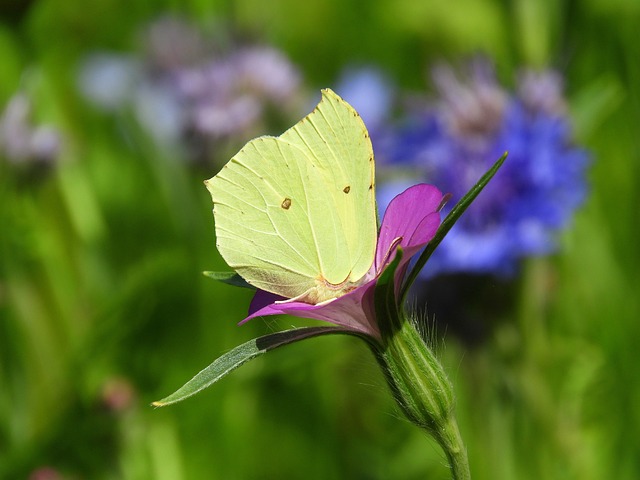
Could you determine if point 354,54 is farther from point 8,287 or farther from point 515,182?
point 8,287

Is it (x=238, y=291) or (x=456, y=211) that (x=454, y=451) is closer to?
(x=456, y=211)

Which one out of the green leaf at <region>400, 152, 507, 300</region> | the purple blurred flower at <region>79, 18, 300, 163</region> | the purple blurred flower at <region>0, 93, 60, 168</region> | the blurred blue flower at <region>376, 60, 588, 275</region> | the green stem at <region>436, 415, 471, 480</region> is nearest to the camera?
the green leaf at <region>400, 152, 507, 300</region>

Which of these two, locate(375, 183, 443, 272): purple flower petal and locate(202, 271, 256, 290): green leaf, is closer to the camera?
locate(375, 183, 443, 272): purple flower petal

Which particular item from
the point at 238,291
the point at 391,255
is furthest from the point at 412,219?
the point at 238,291

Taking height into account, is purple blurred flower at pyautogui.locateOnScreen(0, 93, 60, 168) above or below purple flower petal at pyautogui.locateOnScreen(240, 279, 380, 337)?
above

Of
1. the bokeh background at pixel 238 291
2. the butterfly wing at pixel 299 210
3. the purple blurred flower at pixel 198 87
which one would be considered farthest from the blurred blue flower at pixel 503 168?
the butterfly wing at pixel 299 210

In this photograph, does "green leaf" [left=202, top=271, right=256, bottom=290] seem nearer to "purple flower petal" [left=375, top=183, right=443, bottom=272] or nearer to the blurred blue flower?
"purple flower petal" [left=375, top=183, right=443, bottom=272]

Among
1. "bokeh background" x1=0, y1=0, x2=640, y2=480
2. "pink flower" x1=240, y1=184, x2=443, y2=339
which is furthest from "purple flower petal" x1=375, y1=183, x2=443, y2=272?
"bokeh background" x1=0, y1=0, x2=640, y2=480
